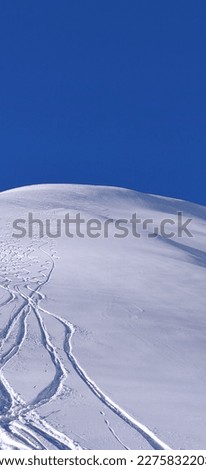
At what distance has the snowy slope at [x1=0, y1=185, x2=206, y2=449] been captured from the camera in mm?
6633

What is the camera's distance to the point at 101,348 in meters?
10.4

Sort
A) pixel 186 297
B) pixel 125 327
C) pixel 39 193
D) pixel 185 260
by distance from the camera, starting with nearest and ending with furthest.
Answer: pixel 125 327 → pixel 186 297 → pixel 185 260 → pixel 39 193

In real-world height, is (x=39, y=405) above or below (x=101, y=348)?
above

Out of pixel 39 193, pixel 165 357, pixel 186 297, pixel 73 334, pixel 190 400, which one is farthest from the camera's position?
pixel 39 193

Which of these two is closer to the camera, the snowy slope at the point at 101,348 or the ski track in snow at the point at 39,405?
the ski track in snow at the point at 39,405

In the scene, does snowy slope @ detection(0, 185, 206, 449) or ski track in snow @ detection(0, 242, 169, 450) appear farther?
snowy slope @ detection(0, 185, 206, 449)

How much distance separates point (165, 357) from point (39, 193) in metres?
37.4

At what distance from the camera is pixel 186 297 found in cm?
1623

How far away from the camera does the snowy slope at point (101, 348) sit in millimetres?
6633

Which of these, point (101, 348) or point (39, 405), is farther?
point (101, 348)
